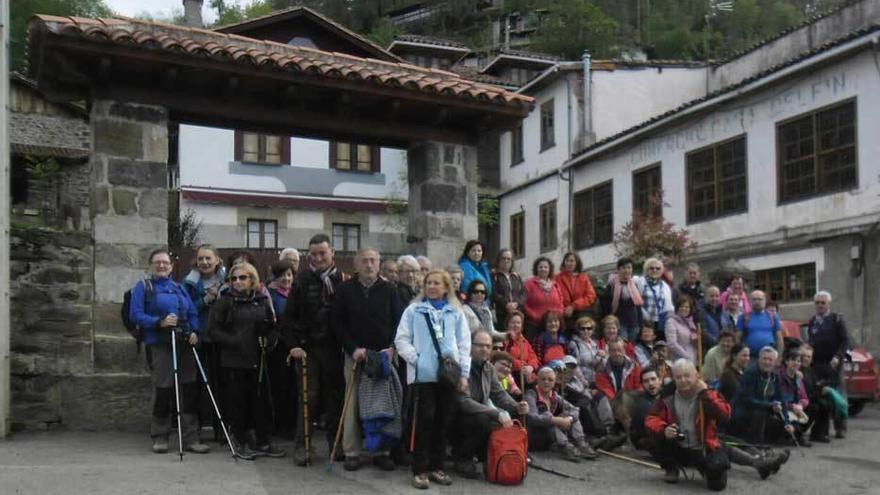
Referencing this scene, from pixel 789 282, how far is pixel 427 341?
40.9ft

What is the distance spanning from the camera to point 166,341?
806 cm

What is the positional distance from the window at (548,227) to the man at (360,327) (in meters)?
18.3

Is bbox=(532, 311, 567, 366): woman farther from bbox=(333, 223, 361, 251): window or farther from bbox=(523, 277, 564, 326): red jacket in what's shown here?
bbox=(333, 223, 361, 251): window

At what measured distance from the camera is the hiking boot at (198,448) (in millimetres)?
7895

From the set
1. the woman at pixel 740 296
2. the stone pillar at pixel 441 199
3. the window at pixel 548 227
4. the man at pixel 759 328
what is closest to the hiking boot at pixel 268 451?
the stone pillar at pixel 441 199

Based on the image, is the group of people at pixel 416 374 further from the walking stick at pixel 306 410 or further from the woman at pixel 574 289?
the woman at pixel 574 289

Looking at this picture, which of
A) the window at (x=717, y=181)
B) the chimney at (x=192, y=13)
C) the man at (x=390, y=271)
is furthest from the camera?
the chimney at (x=192, y=13)

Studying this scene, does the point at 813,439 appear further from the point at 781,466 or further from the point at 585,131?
the point at 585,131

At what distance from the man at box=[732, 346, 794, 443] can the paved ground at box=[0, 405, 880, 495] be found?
530 millimetres

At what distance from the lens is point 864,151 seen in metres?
15.9

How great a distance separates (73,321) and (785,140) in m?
13.8

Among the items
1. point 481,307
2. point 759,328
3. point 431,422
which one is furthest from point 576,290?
point 431,422

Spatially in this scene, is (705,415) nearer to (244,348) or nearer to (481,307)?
(481,307)

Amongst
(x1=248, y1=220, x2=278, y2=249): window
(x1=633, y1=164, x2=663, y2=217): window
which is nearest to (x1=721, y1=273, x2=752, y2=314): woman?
(x1=633, y1=164, x2=663, y2=217): window
